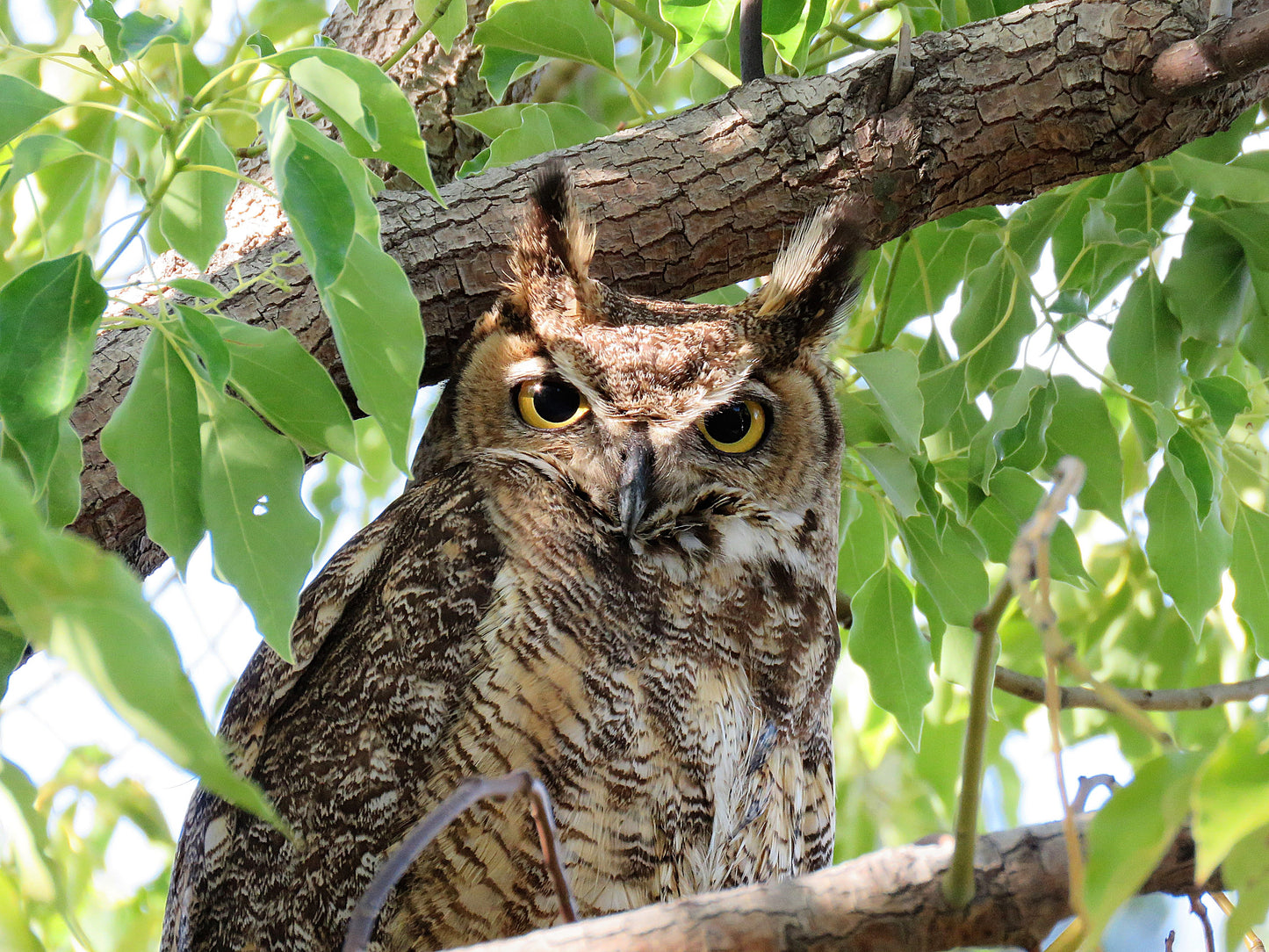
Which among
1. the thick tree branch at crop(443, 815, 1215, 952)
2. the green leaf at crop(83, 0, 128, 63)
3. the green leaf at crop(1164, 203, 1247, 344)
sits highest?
the green leaf at crop(83, 0, 128, 63)

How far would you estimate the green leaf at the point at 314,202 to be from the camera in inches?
36.3

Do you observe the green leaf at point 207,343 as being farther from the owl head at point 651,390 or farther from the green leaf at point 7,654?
the owl head at point 651,390

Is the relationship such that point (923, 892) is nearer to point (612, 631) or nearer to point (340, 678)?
point (612, 631)

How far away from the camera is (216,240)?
1.26 meters

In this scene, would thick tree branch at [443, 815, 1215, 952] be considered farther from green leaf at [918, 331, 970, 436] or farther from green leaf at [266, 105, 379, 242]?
green leaf at [918, 331, 970, 436]

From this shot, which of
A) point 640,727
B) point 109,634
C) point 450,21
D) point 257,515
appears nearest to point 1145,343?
point 640,727

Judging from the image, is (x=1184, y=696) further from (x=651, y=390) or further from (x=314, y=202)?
(x=314, y=202)

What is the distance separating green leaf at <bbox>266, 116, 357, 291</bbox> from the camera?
921 millimetres

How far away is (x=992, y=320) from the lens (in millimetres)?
1813

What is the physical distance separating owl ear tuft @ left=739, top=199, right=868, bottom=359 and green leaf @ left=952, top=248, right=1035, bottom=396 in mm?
198

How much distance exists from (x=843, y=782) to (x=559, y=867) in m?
2.44

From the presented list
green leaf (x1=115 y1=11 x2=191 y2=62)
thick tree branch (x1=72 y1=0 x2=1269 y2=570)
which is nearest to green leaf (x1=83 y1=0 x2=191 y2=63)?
green leaf (x1=115 y1=11 x2=191 y2=62)

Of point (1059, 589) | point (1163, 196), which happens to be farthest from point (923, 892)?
point (1059, 589)

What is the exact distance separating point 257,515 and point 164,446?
0.12 m
